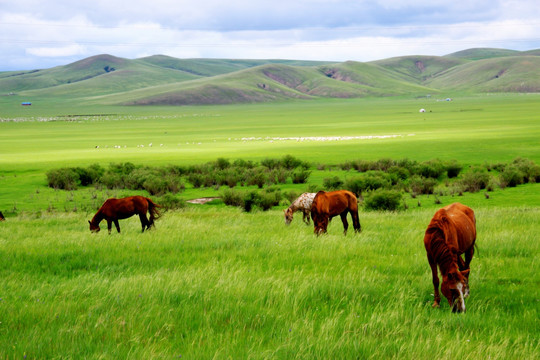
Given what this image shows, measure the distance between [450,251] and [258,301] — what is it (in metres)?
2.52

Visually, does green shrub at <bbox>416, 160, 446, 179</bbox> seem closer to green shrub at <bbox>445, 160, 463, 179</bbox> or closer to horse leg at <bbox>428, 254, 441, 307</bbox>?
green shrub at <bbox>445, 160, 463, 179</bbox>

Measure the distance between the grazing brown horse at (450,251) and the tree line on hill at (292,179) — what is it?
1636 cm

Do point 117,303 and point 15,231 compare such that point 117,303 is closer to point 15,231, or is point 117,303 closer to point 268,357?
point 268,357

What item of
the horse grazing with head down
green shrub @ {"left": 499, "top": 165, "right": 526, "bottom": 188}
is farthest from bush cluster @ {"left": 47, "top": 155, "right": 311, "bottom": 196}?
the horse grazing with head down

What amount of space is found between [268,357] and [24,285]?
173 inches

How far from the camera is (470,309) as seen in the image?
6480 mm

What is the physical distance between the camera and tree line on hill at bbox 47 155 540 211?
26.5 m

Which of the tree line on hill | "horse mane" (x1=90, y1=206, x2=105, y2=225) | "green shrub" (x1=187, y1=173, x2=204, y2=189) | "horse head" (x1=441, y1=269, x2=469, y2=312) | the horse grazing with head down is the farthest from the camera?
"green shrub" (x1=187, y1=173, x2=204, y2=189)

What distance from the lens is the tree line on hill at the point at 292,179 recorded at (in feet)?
87.1

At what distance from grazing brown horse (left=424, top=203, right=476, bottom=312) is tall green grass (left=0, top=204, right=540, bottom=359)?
0.27m

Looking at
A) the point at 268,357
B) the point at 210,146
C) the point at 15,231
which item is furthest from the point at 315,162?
the point at 268,357

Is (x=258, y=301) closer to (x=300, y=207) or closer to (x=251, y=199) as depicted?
(x=300, y=207)

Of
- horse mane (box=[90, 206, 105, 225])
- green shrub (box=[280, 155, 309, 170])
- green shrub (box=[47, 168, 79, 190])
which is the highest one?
horse mane (box=[90, 206, 105, 225])

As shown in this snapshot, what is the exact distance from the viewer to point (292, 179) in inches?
1368
